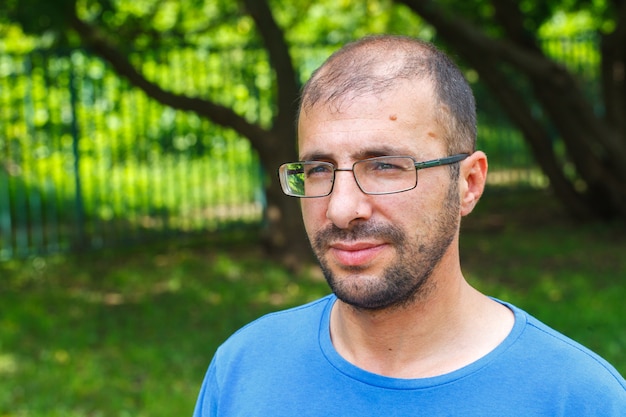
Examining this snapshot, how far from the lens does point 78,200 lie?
34.1 ft

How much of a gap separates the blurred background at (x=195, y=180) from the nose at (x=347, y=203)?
183 inches

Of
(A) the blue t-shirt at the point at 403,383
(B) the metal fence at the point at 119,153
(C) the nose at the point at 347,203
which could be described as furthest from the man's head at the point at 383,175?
(B) the metal fence at the point at 119,153

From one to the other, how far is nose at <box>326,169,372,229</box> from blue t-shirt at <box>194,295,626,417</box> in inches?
13.4

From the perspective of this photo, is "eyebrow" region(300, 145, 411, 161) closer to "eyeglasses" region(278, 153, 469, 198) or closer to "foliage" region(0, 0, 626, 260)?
"eyeglasses" region(278, 153, 469, 198)

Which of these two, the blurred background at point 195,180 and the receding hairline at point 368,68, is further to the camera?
the blurred background at point 195,180

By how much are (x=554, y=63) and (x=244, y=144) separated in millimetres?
3993

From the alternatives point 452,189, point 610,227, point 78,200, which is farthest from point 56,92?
point 452,189

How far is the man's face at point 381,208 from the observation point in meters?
1.81

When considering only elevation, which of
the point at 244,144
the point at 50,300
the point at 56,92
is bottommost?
the point at 50,300

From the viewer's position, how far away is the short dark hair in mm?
1871

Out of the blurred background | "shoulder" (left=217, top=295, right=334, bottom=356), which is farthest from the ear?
the blurred background

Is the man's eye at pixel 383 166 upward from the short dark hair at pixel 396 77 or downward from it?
downward

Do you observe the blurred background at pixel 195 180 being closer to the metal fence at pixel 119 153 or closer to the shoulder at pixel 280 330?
the metal fence at pixel 119 153

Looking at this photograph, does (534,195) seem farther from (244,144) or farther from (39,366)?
(39,366)
